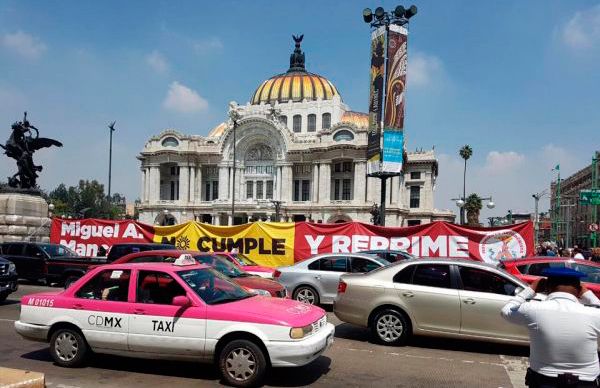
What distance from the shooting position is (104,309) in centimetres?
709

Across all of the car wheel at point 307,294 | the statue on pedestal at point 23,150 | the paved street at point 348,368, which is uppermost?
the statue on pedestal at point 23,150

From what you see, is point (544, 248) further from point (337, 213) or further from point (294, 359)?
point (337, 213)

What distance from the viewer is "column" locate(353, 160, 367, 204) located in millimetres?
73125

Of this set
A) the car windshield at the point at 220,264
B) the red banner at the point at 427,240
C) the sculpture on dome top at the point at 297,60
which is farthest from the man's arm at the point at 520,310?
the sculpture on dome top at the point at 297,60

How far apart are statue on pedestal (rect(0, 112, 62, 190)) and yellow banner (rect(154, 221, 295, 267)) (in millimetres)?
8408

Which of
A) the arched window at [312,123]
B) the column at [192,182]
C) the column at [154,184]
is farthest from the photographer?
the arched window at [312,123]

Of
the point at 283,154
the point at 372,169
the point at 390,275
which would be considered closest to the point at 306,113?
the point at 283,154

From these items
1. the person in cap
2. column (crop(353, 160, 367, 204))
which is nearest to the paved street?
the person in cap

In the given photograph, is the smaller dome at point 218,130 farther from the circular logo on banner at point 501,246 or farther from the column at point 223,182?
the circular logo on banner at point 501,246

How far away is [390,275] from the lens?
362 inches

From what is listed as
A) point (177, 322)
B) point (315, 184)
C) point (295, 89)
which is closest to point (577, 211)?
point (315, 184)

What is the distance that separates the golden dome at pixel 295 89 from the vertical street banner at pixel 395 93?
63990 mm

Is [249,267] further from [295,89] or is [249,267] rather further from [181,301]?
[295,89]

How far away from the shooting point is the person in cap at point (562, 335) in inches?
141
